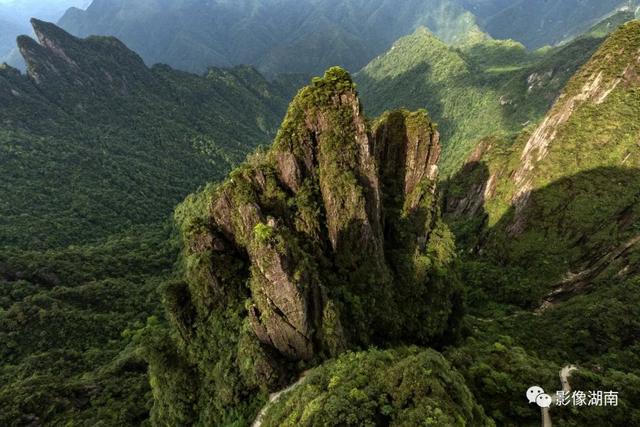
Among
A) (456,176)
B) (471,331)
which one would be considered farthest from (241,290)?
(456,176)

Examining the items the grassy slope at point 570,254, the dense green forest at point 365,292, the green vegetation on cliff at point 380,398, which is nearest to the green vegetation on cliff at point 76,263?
the dense green forest at point 365,292

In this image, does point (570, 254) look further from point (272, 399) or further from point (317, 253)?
point (272, 399)

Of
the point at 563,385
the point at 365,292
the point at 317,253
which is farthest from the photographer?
the point at 365,292

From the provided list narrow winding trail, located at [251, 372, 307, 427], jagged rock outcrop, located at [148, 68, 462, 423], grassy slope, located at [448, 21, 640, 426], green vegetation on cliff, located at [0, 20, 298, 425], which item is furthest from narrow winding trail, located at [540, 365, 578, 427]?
green vegetation on cliff, located at [0, 20, 298, 425]

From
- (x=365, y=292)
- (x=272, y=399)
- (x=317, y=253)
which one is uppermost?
(x=317, y=253)

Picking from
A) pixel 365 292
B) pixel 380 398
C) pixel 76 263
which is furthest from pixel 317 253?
pixel 76 263

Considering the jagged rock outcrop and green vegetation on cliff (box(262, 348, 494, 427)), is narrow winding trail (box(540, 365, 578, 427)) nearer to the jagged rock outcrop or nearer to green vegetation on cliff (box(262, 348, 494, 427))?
green vegetation on cliff (box(262, 348, 494, 427))

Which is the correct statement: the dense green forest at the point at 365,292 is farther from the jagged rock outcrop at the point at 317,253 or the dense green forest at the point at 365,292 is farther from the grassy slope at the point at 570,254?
the grassy slope at the point at 570,254

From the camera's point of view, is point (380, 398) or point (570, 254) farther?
point (570, 254)

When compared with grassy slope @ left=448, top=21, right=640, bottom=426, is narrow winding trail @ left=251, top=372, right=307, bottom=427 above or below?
Answer: below
